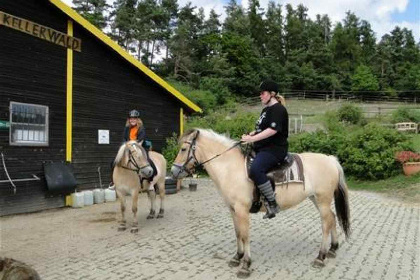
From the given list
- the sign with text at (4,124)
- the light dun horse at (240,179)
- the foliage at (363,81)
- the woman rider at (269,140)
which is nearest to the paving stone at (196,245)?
the light dun horse at (240,179)

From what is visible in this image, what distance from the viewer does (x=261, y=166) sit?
5180 mm

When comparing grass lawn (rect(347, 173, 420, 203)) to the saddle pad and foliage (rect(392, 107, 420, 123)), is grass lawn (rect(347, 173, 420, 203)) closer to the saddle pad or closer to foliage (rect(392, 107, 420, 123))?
the saddle pad

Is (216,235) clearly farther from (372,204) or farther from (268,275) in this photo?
(372,204)

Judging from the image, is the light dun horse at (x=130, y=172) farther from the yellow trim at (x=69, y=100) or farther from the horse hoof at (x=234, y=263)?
the yellow trim at (x=69, y=100)

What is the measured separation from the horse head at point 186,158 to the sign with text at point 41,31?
242 inches

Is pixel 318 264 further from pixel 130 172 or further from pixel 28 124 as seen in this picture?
pixel 28 124

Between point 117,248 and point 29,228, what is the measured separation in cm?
265

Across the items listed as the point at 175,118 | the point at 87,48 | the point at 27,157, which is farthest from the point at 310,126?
the point at 27,157

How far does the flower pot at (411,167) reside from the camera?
14070 mm

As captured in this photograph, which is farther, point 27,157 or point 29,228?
point 27,157

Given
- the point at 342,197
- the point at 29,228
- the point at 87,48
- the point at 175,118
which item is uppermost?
the point at 87,48

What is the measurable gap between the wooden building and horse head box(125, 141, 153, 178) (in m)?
3.68

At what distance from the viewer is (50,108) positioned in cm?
1010

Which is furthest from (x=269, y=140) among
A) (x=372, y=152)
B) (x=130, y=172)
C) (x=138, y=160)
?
(x=372, y=152)
